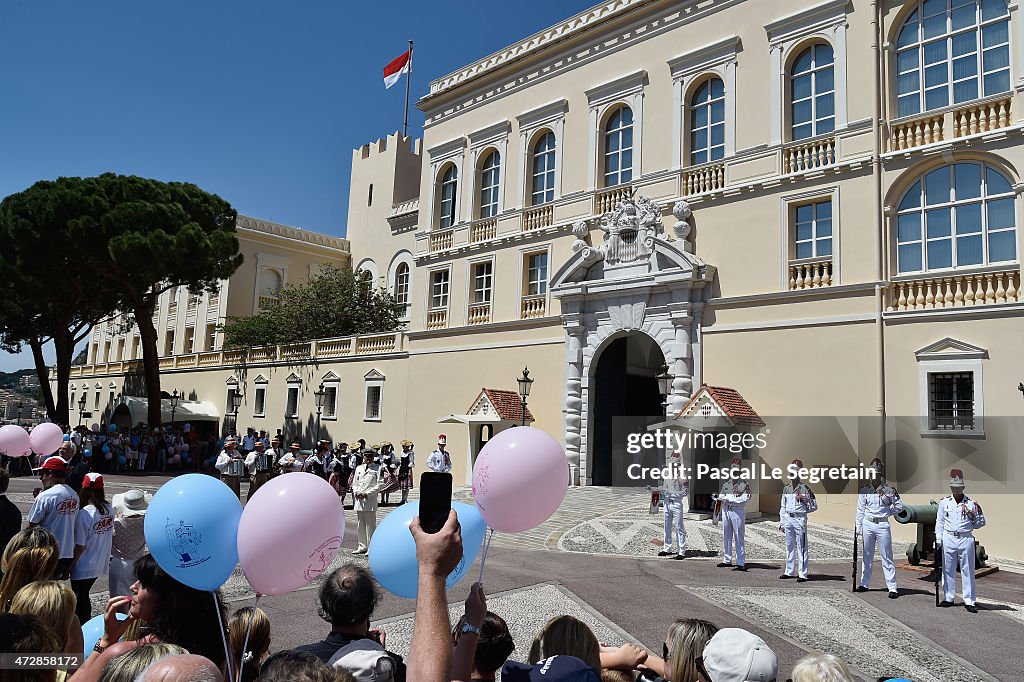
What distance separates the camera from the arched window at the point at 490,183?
Result: 85.9 feet

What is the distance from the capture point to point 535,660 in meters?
3.41

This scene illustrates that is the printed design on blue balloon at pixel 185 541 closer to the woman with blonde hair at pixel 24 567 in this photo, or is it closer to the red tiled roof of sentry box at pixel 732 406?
the woman with blonde hair at pixel 24 567

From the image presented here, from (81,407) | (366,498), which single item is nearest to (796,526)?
(366,498)

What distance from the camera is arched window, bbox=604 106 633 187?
22.4 metres

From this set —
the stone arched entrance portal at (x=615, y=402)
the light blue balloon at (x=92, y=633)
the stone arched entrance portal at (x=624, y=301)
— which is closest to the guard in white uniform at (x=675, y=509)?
the stone arched entrance portal at (x=624, y=301)

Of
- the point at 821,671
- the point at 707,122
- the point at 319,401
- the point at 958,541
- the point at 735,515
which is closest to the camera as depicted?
the point at 821,671

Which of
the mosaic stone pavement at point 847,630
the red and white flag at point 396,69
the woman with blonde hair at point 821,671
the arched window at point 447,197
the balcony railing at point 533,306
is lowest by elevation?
the mosaic stone pavement at point 847,630

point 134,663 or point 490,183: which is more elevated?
point 490,183

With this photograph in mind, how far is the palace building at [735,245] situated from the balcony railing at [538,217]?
0.09 meters

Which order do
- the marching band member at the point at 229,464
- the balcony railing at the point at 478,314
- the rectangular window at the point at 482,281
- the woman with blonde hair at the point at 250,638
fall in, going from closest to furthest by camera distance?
1. the woman with blonde hair at the point at 250,638
2. the marching band member at the point at 229,464
3. the balcony railing at the point at 478,314
4. the rectangular window at the point at 482,281

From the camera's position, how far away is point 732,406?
56.2 ft

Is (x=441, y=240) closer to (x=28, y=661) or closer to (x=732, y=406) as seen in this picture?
(x=732, y=406)

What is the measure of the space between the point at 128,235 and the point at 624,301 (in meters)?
21.6

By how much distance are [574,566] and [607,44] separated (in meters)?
17.8
